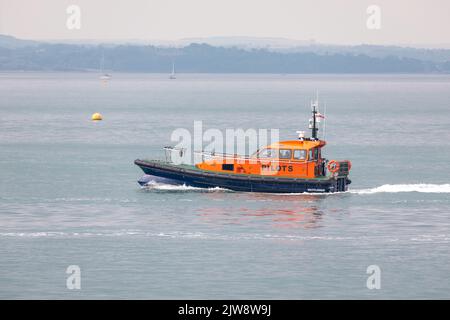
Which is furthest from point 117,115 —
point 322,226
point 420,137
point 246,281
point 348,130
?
point 246,281

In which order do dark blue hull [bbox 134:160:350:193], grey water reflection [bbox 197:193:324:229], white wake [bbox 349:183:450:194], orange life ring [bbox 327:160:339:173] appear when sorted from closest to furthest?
grey water reflection [bbox 197:193:324:229]
orange life ring [bbox 327:160:339:173]
dark blue hull [bbox 134:160:350:193]
white wake [bbox 349:183:450:194]

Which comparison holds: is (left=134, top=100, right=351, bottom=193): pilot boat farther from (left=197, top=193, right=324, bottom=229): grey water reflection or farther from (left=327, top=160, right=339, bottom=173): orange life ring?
(left=197, top=193, right=324, bottom=229): grey water reflection

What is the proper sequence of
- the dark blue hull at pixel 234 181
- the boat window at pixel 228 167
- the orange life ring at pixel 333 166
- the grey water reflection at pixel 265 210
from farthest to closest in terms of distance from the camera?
the boat window at pixel 228 167, the dark blue hull at pixel 234 181, the orange life ring at pixel 333 166, the grey water reflection at pixel 265 210

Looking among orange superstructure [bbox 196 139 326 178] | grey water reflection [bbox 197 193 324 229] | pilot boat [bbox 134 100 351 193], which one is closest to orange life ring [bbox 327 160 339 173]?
pilot boat [bbox 134 100 351 193]

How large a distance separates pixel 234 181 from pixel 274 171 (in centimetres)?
279

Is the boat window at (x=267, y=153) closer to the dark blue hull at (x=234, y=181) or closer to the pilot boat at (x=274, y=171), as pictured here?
the pilot boat at (x=274, y=171)

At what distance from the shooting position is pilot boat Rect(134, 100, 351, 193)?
7788 cm

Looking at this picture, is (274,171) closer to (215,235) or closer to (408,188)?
(408,188)

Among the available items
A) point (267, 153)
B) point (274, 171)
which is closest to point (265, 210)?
point (274, 171)

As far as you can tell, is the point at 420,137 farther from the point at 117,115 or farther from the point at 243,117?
the point at 117,115

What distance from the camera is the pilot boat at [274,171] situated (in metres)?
77.9

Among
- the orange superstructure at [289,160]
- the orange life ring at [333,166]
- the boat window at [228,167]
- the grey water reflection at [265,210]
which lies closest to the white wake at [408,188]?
the orange life ring at [333,166]

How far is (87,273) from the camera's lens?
57.0m
